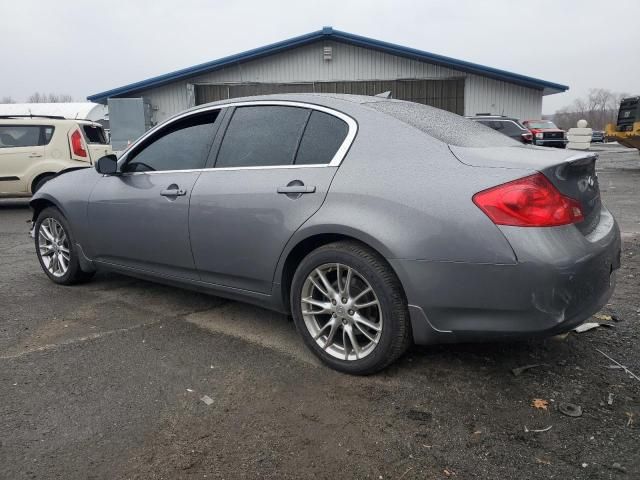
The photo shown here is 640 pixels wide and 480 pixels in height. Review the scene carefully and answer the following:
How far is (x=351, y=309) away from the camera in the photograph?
3.04 m

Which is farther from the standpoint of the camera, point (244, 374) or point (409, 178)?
point (244, 374)

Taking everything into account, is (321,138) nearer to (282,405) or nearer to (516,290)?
(516,290)

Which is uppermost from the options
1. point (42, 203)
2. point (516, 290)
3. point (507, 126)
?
point (507, 126)

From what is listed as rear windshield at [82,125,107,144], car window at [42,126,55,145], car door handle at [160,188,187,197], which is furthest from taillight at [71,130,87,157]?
car door handle at [160,188,187,197]

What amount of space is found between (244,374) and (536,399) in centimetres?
155

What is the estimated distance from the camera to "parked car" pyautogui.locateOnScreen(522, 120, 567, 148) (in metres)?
23.1

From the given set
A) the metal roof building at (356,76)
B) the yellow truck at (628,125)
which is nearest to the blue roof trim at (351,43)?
the metal roof building at (356,76)

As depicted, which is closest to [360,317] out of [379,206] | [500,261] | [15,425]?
[379,206]

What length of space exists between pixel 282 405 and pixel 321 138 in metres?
1.53

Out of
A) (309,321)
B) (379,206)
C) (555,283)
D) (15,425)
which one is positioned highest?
(379,206)

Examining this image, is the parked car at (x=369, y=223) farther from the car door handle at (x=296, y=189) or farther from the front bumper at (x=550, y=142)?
the front bumper at (x=550, y=142)

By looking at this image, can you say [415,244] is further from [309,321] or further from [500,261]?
[309,321]

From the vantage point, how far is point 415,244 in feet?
8.97

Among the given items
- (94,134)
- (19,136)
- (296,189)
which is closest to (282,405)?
(296,189)
